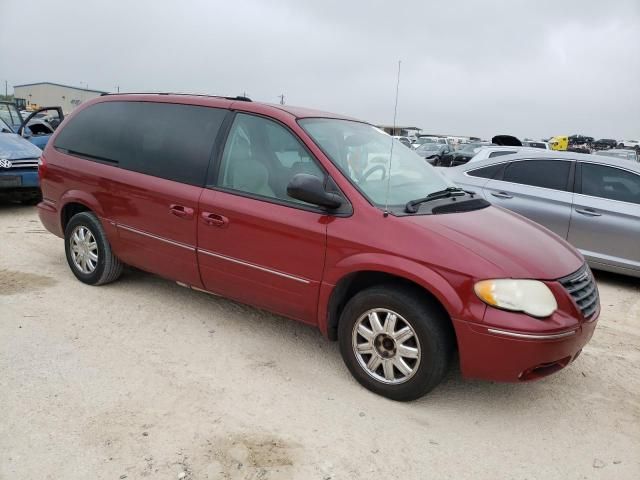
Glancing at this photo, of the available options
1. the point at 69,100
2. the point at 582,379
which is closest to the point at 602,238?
the point at 582,379

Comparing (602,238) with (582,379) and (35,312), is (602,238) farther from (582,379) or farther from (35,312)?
(35,312)

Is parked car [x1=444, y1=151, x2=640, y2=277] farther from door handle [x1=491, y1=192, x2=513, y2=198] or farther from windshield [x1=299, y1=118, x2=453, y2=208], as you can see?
windshield [x1=299, y1=118, x2=453, y2=208]

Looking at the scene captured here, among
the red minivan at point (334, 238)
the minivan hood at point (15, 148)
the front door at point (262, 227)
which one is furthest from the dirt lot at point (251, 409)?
the minivan hood at point (15, 148)

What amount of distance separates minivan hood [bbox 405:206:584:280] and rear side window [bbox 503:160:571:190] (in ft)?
10.1

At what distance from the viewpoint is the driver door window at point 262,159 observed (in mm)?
3453

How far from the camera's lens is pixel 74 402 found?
9.55 ft

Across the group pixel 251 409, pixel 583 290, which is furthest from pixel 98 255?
pixel 583 290

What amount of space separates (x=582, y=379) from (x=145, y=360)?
2.99 metres

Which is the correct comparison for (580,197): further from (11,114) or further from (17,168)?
(11,114)

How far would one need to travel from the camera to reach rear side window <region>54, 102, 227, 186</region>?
12.6 feet

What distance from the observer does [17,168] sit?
25.0ft

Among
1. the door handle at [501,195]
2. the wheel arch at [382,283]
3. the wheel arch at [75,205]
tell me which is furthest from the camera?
the door handle at [501,195]

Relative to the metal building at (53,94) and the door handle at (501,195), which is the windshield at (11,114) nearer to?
the door handle at (501,195)

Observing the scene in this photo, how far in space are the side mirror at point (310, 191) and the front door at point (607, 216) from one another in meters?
4.00
